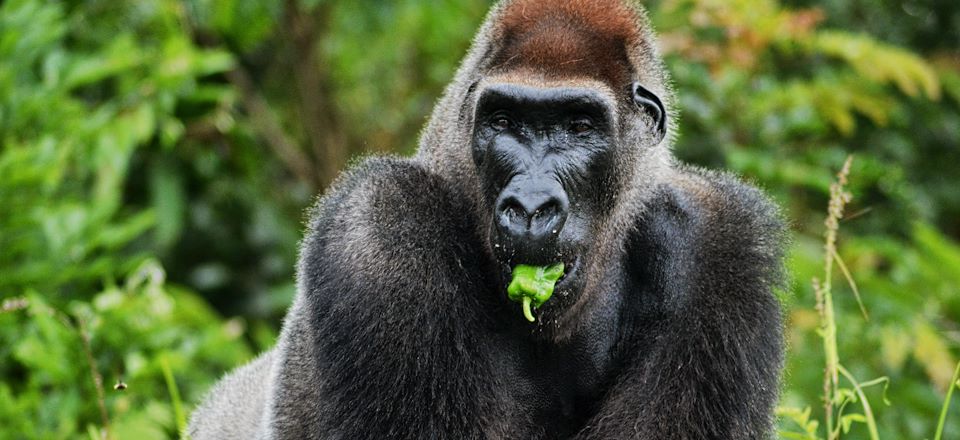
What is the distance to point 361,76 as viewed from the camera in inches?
374

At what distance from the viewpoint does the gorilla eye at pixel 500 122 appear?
10.0ft

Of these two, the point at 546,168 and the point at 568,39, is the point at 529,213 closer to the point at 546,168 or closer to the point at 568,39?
the point at 546,168

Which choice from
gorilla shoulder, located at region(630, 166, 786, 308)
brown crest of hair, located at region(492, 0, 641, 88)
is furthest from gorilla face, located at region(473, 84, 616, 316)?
gorilla shoulder, located at region(630, 166, 786, 308)

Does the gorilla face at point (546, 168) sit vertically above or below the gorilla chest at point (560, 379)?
above

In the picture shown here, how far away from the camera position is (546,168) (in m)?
2.91

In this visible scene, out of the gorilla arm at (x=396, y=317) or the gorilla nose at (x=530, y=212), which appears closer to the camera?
the gorilla nose at (x=530, y=212)

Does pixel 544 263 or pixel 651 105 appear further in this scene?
pixel 651 105

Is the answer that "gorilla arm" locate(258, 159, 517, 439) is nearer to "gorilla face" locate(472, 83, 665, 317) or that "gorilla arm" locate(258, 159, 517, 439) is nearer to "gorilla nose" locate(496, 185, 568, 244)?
"gorilla face" locate(472, 83, 665, 317)

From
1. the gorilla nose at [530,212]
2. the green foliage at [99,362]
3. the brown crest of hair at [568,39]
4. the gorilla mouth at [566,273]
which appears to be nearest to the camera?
the gorilla nose at [530,212]

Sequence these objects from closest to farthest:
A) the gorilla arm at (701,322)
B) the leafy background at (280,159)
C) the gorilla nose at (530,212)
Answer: the gorilla nose at (530,212) → the gorilla arm at (701,322) → the leafy background at (280,159)

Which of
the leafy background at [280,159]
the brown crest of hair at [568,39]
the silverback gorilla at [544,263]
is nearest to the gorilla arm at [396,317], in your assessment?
the silverback gorilla at [544,263]

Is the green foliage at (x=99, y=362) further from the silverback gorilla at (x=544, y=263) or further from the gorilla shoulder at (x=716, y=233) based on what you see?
the gorilla shoulder at (x=716, y=233)

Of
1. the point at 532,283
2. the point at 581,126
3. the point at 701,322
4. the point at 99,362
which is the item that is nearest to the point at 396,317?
the point at 532,283

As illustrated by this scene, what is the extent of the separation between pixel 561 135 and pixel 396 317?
2.19 feet
